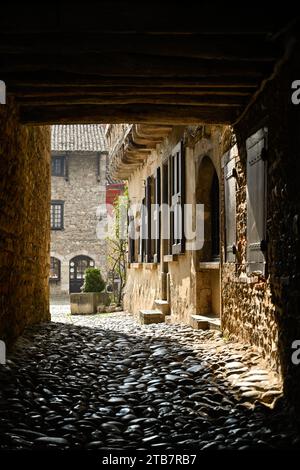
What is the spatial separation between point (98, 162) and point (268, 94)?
933 inches

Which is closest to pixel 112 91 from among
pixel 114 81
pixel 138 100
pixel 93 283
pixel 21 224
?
pixel 114 81

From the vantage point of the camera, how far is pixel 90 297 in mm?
17984

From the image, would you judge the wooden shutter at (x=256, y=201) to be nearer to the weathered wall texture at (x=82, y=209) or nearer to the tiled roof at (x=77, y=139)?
the weathered wall texture at (x=82, y=209)

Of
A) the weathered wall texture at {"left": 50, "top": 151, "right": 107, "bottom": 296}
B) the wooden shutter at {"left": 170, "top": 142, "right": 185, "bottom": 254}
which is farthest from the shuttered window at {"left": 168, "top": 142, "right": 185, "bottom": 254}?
the weathered wall texture at {"left": 50, "top": 151, "right": 107, "bottom": 296}

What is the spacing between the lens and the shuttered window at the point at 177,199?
33.0 feet

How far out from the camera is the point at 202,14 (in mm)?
4523

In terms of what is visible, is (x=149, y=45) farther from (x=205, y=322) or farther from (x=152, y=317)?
(x=152, y=317)

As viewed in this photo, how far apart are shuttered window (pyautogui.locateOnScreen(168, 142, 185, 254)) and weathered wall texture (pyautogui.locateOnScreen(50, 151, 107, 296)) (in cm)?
1752

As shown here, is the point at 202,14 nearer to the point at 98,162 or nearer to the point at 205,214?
the point at 205,214

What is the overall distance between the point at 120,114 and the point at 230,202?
64.0 inches

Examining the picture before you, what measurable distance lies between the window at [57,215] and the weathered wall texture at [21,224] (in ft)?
59.5

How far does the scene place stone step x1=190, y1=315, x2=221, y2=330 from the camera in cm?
861

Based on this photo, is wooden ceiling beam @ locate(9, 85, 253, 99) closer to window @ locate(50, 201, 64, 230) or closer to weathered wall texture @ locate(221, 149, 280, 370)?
weathered wall texture @ locate(221, 149, 280, 370)
